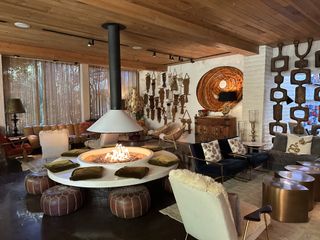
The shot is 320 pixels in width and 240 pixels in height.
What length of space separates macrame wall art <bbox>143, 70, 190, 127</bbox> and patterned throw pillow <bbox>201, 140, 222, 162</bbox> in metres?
4.22

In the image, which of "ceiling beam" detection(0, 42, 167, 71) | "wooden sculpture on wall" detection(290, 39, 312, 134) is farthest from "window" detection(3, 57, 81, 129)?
"wooden sculpture on wall" detection(290, 39, 312, 134)

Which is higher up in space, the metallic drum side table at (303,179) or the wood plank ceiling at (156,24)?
the wood plank ceiling at (156,24)

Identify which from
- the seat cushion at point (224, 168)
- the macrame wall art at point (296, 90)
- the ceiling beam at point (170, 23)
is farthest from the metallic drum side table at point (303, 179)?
the ceiling beam at point (170, 23)

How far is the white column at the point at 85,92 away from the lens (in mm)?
8961

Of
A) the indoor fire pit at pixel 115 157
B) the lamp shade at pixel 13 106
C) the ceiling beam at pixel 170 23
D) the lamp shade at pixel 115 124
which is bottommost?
the indoor fire pit at pixel 115 157

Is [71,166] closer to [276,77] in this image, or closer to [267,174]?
[267,174]

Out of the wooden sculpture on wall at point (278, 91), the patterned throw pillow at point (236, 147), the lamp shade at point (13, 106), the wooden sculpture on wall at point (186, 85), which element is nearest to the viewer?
the patterned throw pillow at point (236, 147)

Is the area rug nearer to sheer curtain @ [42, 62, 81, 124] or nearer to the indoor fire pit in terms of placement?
the indoor fire pit

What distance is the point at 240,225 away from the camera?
2375 mm

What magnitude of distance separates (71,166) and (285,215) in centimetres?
330

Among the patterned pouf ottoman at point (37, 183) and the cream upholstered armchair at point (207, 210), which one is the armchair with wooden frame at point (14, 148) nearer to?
the patterned pouf ottoman at point (37, 183)

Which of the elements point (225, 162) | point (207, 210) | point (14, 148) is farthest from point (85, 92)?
point (207, 210)

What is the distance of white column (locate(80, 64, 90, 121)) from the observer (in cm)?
896

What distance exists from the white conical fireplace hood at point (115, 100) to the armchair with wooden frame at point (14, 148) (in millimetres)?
3336
